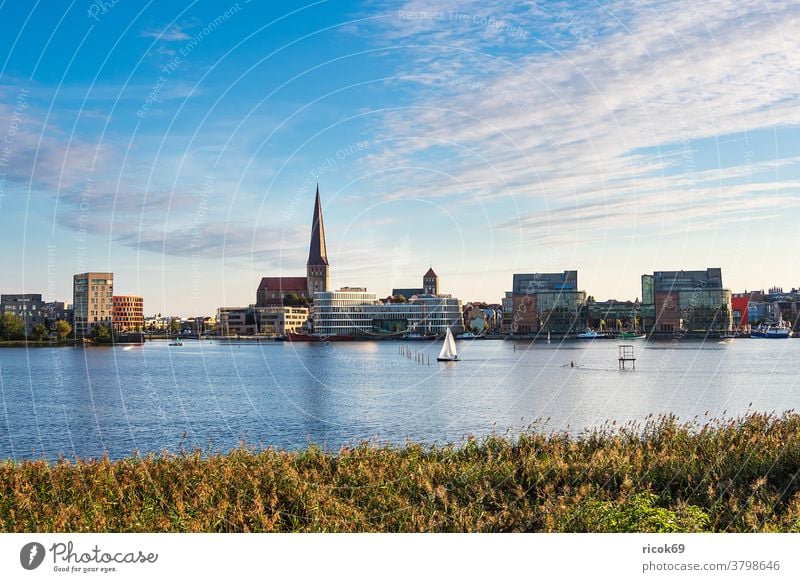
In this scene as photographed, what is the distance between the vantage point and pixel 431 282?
197875mm

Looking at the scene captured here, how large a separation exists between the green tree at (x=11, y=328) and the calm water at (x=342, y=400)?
49.1 metres

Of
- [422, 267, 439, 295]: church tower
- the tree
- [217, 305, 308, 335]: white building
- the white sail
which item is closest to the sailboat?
the white sail

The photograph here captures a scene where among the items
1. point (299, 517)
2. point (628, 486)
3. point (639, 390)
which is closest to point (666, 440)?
point (628, 486)

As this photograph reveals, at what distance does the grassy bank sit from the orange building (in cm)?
13135

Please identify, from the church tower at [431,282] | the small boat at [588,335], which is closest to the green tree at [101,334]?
the church tower at [431,282]

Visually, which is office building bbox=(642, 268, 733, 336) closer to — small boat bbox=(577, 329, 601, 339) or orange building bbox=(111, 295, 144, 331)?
small boat bbox=(577, 329, 601, 339)

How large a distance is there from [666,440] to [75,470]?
10.2 meters

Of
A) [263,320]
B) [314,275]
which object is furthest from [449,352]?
[314,275]

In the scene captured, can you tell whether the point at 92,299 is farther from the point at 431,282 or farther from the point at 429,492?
the point at 429,492

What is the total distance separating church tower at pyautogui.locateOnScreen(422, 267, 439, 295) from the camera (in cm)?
19475

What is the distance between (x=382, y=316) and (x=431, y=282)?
3272 cm

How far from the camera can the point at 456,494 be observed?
10.8 meters
